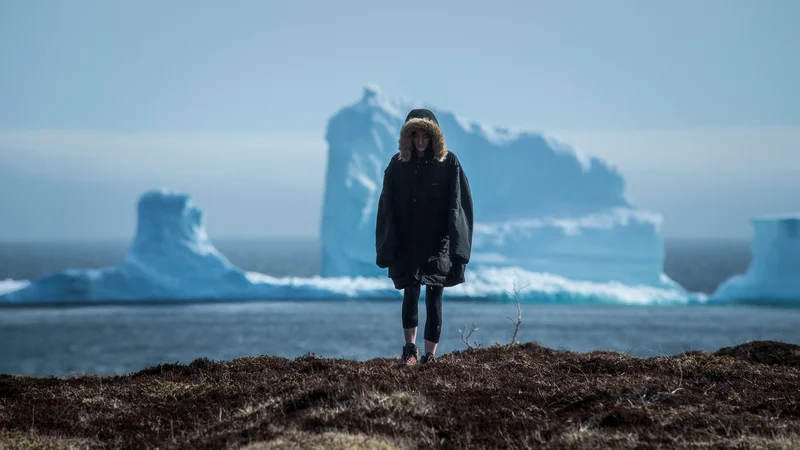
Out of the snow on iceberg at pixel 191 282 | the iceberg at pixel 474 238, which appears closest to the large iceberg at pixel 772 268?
the iceberg at pixel 474 238

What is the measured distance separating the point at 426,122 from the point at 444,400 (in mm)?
2415

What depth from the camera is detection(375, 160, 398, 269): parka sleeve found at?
266 inches

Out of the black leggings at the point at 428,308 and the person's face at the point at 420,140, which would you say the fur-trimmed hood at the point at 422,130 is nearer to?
the person's face at the point at 420,140

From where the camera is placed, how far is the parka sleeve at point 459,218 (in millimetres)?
6613

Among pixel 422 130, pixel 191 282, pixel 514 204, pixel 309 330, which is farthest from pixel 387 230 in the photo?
pixel 514 204

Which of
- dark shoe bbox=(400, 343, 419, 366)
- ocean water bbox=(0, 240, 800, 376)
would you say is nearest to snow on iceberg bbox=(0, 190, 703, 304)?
ocean water bbox=(0, 240, 800, 376)

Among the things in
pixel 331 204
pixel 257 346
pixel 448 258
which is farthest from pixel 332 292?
pixel 448 258

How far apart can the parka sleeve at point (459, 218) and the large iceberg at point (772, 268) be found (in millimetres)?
35890

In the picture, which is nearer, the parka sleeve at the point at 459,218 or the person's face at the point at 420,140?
the parka sleeve at the point at 459,218

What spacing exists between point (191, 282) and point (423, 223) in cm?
3546

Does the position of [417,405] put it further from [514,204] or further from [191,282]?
[514,204]

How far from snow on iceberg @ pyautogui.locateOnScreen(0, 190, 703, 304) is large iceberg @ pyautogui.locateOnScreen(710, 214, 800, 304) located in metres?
2.18

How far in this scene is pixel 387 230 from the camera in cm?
677

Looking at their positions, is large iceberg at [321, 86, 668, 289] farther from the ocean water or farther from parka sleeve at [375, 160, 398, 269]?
parka sleeve at [375, 160, 398, 269]
